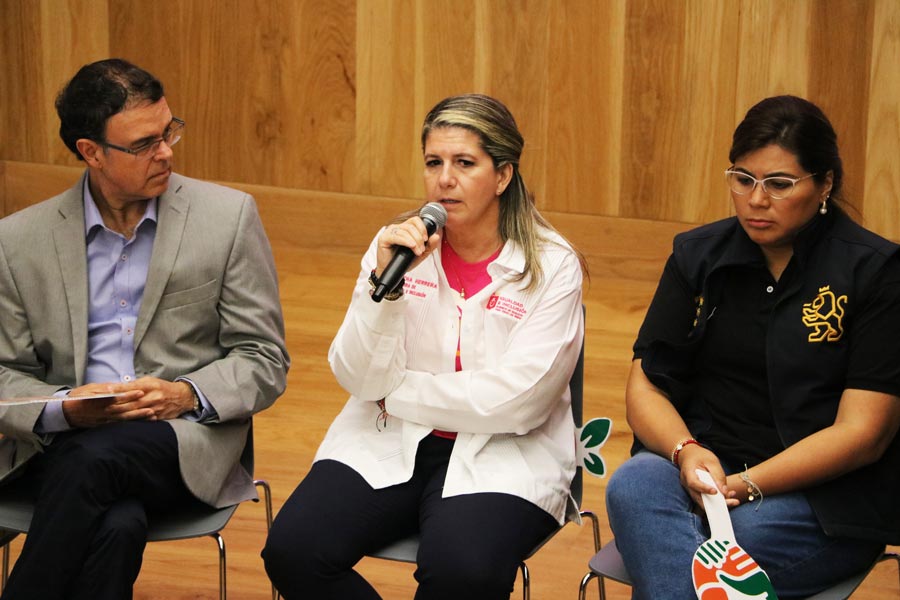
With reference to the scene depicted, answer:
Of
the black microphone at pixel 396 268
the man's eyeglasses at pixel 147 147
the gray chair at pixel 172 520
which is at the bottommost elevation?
the gray chair at pixel 172 520

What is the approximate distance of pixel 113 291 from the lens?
8.57 feet

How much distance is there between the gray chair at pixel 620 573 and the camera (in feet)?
7.07

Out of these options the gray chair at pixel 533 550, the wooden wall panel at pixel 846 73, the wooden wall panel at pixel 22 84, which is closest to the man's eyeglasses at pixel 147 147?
the gray chair at pixel 533 550

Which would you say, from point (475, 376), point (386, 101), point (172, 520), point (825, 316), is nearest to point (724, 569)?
point (825, 316)

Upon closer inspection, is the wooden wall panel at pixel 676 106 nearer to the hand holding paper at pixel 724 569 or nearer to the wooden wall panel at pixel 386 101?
the wooden wall panel at pixel 386 101

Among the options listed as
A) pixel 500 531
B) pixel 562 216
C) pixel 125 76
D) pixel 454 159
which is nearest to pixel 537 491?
pixel 500 531

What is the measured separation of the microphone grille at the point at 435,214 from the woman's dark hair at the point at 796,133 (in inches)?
23.4

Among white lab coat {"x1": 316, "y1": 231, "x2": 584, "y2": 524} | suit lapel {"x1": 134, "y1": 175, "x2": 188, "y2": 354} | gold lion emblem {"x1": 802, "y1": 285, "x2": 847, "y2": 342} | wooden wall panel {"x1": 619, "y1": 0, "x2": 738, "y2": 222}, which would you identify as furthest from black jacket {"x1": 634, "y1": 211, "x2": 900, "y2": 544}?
wooden wall panel {"x1": 619, "y1": 0, "x2": 738, "y2": 222}

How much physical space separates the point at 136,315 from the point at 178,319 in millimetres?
98

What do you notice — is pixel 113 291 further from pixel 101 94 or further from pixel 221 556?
pixel 221 556

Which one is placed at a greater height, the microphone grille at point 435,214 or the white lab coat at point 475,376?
the microphone grille at point 435,214

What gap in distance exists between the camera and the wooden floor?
3098 mm

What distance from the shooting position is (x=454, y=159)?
254 centimetres

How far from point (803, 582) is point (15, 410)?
1570 millimetres
